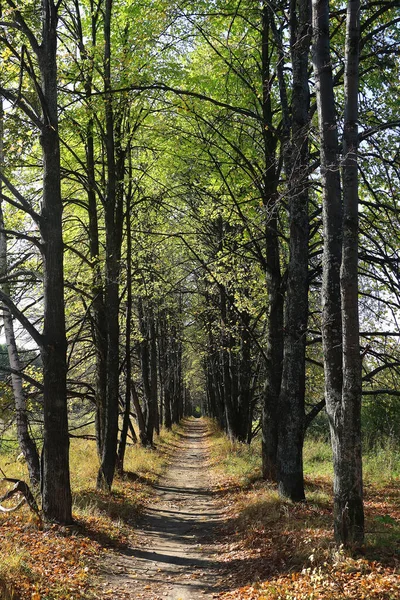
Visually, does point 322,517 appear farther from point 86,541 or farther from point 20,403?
point 20,403

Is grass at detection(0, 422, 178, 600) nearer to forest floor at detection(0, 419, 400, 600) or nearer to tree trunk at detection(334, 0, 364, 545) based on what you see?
forest floor at detection(0, 419, 400, 600)

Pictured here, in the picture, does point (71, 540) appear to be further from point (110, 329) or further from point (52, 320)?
point (110, 329)

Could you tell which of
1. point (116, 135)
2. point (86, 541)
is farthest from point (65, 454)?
point (116, 135)

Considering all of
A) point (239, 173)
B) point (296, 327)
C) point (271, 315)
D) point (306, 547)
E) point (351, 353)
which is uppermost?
point (239, 173)

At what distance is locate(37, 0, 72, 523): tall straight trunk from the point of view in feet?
26.0

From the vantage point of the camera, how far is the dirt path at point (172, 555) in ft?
20.6

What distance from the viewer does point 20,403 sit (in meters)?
10.3

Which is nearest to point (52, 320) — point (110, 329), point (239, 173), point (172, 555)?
point (110, 329)

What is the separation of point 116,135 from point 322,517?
1045 centimetres

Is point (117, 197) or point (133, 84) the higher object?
point (133, 84)

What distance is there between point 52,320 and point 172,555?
13.7 ft

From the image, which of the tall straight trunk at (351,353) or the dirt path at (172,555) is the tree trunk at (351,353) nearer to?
the tall straight trunk at (351,353)

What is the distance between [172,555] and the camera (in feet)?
26.0

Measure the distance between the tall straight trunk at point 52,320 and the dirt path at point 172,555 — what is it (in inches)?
58.6
